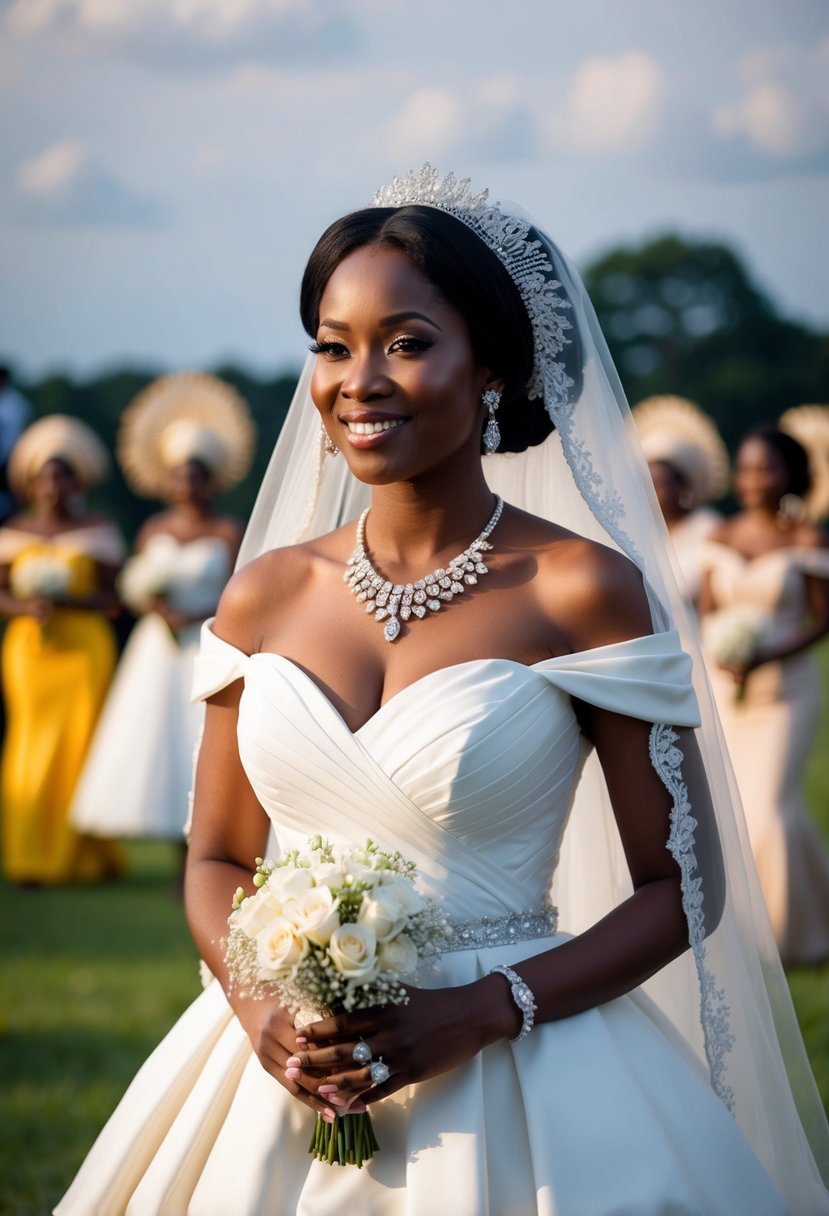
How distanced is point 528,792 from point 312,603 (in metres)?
0.62

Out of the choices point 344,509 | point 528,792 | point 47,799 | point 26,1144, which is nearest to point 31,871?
point 47,799

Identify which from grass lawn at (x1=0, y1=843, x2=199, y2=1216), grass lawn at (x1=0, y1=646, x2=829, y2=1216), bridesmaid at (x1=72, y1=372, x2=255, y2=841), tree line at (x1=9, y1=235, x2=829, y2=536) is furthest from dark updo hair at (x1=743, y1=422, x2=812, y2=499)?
tree line at (x1=9, y1=235, x2=829, y2=536)

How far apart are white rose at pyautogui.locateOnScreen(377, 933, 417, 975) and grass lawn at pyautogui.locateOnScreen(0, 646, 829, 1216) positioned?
99.0 inches

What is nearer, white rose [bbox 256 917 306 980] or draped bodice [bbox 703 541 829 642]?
white rose [bbox 256 917 306 980]

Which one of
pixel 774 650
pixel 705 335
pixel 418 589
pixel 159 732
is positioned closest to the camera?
pixel 418 589

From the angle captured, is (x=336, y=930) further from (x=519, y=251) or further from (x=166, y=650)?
(x=166, y=650)

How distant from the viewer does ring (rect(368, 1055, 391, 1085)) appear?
8.11ft

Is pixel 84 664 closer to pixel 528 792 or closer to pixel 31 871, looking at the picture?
pixel 31 871

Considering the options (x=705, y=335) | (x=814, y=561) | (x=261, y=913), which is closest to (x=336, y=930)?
(x=261, y=913)

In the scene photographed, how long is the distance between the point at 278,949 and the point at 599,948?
68 cm

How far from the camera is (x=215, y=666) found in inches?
123

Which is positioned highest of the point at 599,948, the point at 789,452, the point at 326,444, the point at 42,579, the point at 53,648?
the point at 789,452

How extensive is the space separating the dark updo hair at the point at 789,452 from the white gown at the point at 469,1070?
20.7ft

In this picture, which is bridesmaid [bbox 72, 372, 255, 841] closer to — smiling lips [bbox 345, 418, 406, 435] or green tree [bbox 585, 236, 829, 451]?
smiling lips [bbox 345, 418, 406, 435]
